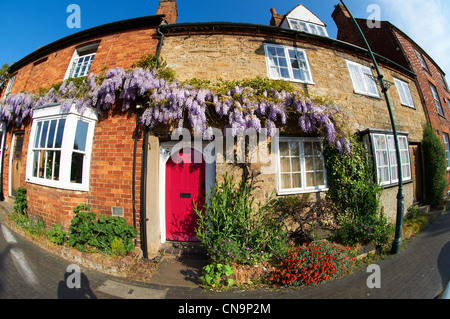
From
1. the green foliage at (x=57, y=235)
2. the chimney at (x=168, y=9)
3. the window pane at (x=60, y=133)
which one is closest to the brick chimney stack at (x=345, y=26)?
the chimney at (x=168, y=9)

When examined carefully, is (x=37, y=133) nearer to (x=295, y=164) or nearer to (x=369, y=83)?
(x=295, y=164)

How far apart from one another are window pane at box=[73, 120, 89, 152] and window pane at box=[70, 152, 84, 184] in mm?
185

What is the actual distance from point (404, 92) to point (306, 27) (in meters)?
5.78

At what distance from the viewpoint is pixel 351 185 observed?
4.56 meters

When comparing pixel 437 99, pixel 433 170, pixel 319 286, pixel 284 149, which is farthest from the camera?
pixel 437 99

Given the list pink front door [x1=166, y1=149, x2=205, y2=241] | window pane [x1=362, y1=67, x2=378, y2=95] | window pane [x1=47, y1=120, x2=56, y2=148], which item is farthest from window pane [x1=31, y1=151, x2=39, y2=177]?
window pane [x1=362, y1=67, x2=378, y2=95]

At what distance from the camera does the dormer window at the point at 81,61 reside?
5.52m

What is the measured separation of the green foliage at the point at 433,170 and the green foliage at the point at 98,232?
11.7m

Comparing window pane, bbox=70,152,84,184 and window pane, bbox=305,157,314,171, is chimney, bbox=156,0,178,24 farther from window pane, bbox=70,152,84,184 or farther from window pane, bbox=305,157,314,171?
window pane, bbox=305,157,314,171

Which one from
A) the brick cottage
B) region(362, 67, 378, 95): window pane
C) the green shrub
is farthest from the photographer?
region(362, 67, 378, 95): window pane

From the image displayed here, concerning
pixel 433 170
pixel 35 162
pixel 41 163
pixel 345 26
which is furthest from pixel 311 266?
pixel 345 26

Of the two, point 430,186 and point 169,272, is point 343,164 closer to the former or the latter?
point 169,272

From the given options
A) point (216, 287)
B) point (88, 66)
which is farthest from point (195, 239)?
point (88, 66)

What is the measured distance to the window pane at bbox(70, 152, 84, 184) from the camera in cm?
407
